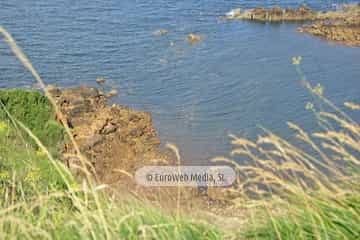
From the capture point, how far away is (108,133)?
648 inches

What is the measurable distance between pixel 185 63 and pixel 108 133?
25.2 ft

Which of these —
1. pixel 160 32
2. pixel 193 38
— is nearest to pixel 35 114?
pixel 193 38

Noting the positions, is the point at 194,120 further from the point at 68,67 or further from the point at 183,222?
the point at 183,222

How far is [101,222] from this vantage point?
3289 mm

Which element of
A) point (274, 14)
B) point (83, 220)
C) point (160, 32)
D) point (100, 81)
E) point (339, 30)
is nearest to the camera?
point (83, 220)

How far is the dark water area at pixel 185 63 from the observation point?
59.7ft

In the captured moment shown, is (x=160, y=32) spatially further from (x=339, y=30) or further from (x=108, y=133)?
(x=108, y=133)

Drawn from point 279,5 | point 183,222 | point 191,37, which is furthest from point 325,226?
point 279,5

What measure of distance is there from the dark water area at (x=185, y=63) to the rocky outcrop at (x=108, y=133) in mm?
701

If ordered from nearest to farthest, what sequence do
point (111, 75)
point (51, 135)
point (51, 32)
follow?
point (51, 135) → point (111, 75) → point (51, 32)

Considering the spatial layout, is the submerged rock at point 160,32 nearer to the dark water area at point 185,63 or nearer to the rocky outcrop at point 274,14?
the dark water area at point 185,63

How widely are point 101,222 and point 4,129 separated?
150 inches

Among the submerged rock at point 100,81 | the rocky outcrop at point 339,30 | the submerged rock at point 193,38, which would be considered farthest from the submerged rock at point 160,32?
the rocky outcrop at point 339,30

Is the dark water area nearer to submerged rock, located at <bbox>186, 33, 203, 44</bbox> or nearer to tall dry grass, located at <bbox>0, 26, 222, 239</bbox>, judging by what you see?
submerged rock, located at <bbox>186, 33, 203, 44</bbox>
